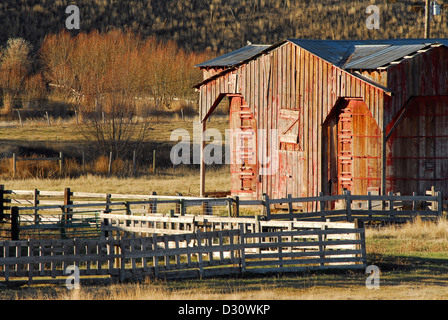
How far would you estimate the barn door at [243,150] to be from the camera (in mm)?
32500

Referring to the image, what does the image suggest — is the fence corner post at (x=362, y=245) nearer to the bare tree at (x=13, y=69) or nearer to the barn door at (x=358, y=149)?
the barn door at (x=358, y=149)

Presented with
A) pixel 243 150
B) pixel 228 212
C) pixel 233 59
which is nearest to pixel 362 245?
pixel 228 212

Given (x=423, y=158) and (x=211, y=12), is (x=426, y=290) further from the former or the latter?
(x=211, y=12)

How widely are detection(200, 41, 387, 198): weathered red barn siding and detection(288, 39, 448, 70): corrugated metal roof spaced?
0.53m

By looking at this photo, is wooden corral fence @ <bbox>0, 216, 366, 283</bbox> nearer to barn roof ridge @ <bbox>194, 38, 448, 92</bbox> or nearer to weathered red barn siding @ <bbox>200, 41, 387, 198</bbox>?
weathered red barn siding @ <bbox>200, 41, 387, 198</bbox>

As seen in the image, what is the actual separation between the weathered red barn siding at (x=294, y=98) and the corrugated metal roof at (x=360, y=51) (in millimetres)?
529

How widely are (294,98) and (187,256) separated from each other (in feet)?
46.3

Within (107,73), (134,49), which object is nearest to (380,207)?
(107,73)

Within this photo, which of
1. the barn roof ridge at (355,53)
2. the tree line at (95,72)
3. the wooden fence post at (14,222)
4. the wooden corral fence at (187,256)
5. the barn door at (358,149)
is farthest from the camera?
the tree line at (95,72)

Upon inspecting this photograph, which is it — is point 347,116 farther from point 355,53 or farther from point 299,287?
point 299,287

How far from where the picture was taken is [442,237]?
74.4 ft

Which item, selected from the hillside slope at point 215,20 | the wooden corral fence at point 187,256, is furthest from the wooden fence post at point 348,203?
the hillside slope at point 215,20

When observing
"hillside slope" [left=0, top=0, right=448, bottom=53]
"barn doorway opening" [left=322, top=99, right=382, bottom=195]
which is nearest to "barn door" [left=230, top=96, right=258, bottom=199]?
"barn doorway opening" [left=322, top=99, right=382, bottom=195]

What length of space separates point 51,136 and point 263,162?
88.3 ft
